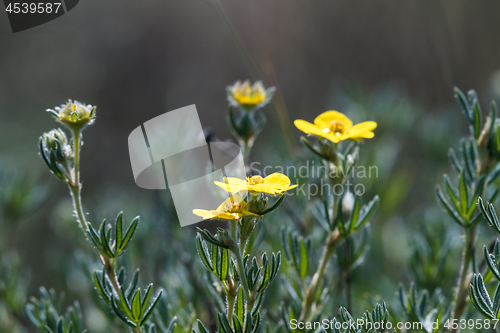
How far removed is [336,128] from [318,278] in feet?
1.38

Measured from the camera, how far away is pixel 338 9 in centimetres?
424

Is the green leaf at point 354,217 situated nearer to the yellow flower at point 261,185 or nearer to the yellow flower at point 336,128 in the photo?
A: the yellow flower at point 336,128

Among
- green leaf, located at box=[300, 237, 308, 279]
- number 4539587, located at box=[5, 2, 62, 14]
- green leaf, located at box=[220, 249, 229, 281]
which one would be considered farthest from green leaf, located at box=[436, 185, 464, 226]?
number 4539587, located at box=[5, 2, 62, 14]

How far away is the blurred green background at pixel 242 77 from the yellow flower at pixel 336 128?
2.33 ft

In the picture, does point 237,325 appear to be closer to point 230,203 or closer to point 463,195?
point 230,203

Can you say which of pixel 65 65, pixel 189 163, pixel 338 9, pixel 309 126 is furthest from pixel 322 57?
pixel 309 126

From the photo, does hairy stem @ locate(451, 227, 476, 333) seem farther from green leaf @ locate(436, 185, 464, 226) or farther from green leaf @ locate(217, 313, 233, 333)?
green leaf @ locate(217, 313, 233, 333)

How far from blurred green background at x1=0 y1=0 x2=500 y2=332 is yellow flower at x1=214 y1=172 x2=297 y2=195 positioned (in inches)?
41.7

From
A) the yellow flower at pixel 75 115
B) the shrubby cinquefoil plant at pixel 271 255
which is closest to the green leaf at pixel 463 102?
the shrubby cinquefoil plant at pixel 271 255

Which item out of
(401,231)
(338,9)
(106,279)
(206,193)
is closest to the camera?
(106,279)

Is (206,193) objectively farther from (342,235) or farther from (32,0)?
(32,0)

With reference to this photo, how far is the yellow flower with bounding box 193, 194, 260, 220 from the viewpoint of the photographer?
88cm

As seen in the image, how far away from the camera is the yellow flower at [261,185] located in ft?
2.99

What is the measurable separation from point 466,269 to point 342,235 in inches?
13.1
